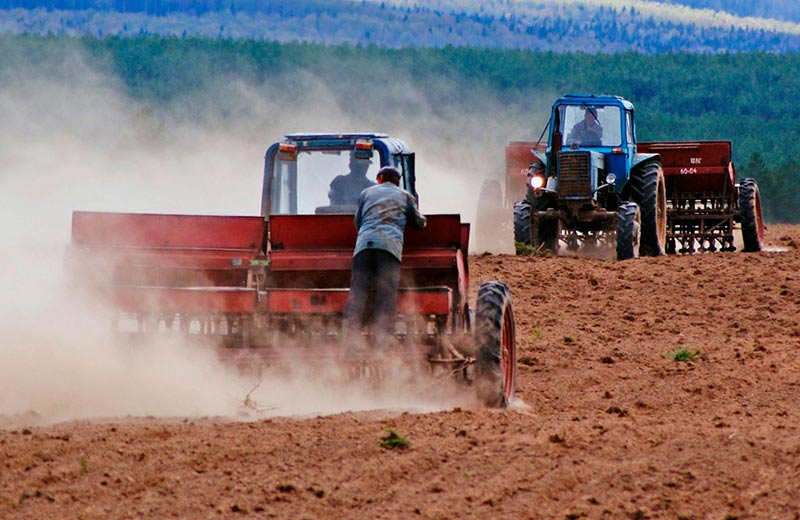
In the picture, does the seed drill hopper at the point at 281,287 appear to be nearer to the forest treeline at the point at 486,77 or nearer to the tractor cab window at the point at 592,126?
the tractor cab window at the point at 592,126

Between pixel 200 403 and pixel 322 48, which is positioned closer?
pixel 200 403

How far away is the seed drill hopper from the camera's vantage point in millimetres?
10102

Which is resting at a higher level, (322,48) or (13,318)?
(322,48)

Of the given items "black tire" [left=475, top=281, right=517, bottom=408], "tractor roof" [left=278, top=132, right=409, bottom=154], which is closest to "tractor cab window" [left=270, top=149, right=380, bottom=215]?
"tractor roof" [left=278, top=132, right=409, bottom=154]

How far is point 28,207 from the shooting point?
114 feet

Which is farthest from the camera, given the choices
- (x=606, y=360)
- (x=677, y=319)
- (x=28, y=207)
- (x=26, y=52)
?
(x=26, y=52)

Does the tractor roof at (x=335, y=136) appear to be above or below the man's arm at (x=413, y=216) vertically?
above

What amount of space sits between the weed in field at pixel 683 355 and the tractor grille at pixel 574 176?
8.91 meters

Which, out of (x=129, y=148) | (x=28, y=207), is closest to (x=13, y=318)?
(x=28, y=207)

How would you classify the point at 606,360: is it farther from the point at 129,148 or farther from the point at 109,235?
the point at 129,148

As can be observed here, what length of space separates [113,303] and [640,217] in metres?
13.7

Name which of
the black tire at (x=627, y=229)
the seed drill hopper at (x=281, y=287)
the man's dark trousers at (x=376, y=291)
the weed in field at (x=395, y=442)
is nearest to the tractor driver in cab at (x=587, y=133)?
the black tire at (x=627, y=229)

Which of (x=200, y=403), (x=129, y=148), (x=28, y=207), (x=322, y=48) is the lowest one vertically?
(x=200, y=403)

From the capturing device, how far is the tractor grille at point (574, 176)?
870 inches
